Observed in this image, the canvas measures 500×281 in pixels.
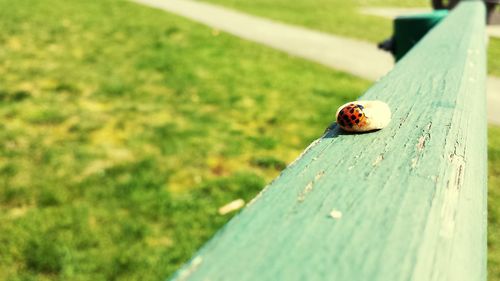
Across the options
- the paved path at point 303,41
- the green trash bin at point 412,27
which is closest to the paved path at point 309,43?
the paved path at point 303,41

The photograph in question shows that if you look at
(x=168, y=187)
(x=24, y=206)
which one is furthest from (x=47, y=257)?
(x=168, y=187)

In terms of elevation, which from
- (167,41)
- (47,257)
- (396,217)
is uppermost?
(396,217)

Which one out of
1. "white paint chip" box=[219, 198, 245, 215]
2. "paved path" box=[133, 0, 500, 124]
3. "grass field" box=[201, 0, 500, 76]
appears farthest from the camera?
"grass field" box=[201, 0, 500, 76]

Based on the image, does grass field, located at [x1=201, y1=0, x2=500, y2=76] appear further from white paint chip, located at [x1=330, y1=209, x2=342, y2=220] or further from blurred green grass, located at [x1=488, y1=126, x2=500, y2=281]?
white paint chip, located at [x1=330, y1=209, x2=342, y2=220]

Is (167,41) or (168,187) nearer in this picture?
(168,187)

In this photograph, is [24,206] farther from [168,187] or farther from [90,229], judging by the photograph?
[168,187]

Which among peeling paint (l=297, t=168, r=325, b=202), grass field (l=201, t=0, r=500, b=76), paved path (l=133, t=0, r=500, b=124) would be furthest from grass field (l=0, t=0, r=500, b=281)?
grass field (l=201, t=0, r=500, b=76)

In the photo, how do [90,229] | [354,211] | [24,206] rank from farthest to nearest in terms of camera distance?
[24,206] < [90,229] < [354,211]
